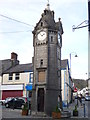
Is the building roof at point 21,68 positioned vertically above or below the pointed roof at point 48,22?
below

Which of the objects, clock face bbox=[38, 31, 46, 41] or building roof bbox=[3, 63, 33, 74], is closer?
clock face bbox=[38, 31, 46, 41]

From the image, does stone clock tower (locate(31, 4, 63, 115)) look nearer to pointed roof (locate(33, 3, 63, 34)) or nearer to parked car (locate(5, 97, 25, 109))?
pointed roof (locate(33, 3, 63, 34))

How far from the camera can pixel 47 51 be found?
19016 millimetres

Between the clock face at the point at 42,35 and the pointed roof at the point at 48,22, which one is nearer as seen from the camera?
the clock face at the point at 42,35

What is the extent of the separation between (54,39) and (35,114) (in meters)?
6.65

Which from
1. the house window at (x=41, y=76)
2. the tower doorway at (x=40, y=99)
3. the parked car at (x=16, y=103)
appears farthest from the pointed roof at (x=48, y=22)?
the parked car at (x=16, y=103)

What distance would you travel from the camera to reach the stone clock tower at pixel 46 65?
18391 millimetres

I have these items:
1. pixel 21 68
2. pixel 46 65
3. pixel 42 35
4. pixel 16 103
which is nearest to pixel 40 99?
pixel 46 65

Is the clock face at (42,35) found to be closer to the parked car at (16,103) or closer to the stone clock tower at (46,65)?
the stone clock tower at (46,65)

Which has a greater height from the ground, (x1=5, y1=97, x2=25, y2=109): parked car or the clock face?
the clock face

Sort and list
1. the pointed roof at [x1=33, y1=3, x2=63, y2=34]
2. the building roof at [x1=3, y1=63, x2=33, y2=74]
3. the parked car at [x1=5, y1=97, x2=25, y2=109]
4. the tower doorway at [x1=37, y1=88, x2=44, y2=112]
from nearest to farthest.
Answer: the tower doorway at [x1=37, y1=88, x2=44, y2=112] → the pointed roof at [x1=33, y1=3, x2=63, y2=34] → the parked car at [x1=5, y1=97, x2=25, y2=109] → the building roof at [x1=3, y1=63, x2=33, y2=74]

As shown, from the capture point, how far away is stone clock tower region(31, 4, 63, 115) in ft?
60.3

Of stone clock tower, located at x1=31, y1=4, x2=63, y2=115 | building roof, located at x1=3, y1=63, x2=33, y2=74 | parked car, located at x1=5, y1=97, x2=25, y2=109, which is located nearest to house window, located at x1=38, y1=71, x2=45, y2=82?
stone clock tower, located at x1=31, y1=4, x2=63, y2=115

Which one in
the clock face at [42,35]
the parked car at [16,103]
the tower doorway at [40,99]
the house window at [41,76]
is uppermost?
the clock face at [42,35]
